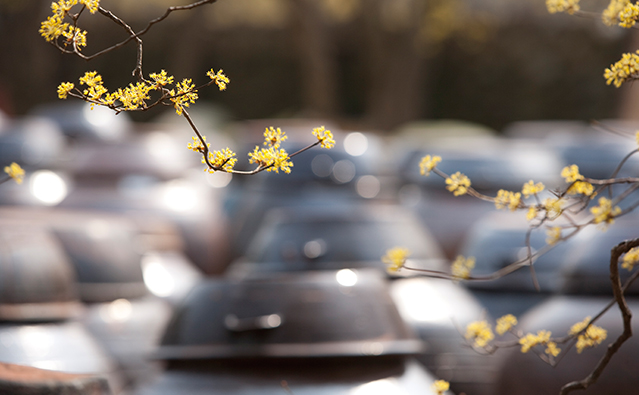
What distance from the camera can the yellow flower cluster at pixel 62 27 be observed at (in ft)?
6.48

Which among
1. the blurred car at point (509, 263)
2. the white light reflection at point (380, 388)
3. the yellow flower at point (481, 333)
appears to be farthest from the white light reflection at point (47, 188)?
the yellow flower at point (481, 333)

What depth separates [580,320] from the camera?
405 centimetres

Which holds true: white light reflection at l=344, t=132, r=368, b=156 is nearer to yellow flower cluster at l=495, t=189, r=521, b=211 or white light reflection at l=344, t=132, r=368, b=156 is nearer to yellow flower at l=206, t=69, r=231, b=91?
yellow flower cluster at l=495, t=189, r=521, b=211

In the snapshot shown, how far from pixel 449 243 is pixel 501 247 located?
274 centimetres

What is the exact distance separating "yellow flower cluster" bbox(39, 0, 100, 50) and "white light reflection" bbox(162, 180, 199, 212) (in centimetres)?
724

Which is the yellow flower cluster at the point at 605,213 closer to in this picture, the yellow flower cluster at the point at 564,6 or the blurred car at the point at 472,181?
the yellow flower cluster at the point at 564,6

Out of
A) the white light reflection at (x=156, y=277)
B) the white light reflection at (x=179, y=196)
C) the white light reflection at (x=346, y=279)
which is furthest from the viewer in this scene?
the white light reflection at (x=179, y=196)

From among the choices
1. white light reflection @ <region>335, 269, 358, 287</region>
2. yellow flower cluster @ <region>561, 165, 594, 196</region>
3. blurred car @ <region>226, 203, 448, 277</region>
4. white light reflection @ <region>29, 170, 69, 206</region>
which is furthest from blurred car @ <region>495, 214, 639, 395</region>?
white light reflection @ <region>29, 170, 69, 206</region>

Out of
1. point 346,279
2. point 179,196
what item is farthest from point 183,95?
point 179,196

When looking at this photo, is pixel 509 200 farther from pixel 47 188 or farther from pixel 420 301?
pixel 47 188

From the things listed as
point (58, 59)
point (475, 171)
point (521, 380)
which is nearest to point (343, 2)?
point (58, 59)

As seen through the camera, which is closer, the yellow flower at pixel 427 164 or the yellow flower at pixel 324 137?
the yellow flower at pixel 324 137

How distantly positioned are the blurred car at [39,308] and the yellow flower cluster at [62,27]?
245 centimetres

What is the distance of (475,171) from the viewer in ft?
33.6
